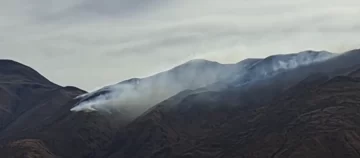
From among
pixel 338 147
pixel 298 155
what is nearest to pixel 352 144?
pixel 338 147

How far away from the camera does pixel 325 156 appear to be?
19100 centimetres

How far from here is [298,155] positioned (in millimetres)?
195250

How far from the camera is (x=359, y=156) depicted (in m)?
188

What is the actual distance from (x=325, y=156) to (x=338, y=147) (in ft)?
23.7

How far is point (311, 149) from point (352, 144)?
12.3 m

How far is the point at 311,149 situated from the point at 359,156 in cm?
1544

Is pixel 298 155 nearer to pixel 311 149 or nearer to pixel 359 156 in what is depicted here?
pixel 311 149

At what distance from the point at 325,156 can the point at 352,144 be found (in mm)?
11044

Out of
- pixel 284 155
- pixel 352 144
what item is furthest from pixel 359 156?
pixel 284 155

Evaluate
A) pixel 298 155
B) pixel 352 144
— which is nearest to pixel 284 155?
pixel 298 155

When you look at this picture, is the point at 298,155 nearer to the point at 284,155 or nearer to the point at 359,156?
the point at 284,155

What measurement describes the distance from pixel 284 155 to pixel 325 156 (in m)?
13.8

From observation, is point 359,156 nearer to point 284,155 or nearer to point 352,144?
point 352,144

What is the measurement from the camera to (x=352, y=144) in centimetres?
19612
